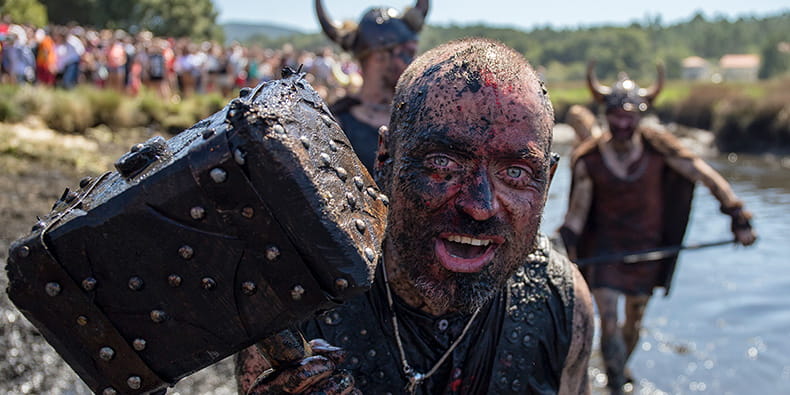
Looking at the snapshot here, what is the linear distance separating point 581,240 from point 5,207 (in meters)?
6.50

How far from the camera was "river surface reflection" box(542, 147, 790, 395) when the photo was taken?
723 centimetres

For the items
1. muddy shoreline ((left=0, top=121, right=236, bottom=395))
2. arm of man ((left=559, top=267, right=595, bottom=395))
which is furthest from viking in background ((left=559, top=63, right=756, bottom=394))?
arm of man ((left=559, top=267, right=595, bottom=395))

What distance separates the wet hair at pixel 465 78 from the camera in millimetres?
1859

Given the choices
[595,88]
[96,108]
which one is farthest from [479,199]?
[96,108]

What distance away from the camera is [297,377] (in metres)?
1.42

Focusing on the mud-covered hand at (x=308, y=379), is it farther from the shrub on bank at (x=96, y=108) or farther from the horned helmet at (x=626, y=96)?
the shrub on bank at (x=96, y=108)

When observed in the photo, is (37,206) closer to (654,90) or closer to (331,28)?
(331,28)

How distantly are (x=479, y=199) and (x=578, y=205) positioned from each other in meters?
5.33

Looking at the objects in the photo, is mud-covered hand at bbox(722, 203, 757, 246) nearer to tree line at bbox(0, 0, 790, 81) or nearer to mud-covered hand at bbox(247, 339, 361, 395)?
tree line at bbox(0, 0, 790, 81)

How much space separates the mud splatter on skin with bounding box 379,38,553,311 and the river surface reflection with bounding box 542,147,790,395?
528 cm

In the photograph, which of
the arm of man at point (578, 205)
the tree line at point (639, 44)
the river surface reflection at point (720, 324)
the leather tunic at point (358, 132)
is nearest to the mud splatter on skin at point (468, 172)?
the leather tunic at point (358, 132)

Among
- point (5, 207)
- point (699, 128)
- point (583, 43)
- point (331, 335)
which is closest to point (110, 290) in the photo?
point (331, 335)

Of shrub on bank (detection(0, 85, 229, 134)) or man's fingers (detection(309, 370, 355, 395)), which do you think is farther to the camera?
shrub on bank (detection(0, 85, 229, 134))

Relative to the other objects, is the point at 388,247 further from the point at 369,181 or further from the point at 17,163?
the point at 17,163
